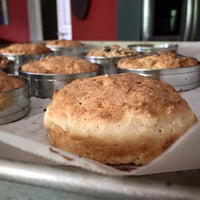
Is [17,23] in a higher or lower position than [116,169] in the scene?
lower

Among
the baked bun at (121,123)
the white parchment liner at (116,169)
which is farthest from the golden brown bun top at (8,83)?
the white parchment liner at (116,169)

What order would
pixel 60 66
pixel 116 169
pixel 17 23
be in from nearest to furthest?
1. pixel 116 169
2. pixel 60 66
3. pixel 17 23

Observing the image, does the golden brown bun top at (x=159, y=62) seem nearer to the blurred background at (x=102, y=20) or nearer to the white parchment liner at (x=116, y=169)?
the white parchment liner at (x=116, y=169)

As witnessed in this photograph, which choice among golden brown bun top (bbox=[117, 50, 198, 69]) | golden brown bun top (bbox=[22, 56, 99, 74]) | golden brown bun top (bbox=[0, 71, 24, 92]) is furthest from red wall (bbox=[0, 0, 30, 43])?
golden brown bun top (bbox=[0, 71, 24, 92])

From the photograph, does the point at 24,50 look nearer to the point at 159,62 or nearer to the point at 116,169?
the point at 159,62

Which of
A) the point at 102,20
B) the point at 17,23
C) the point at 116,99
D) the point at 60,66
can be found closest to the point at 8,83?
the point at 60,66

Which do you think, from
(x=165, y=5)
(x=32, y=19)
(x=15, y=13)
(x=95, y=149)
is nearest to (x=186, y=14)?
(x=165, y=5)

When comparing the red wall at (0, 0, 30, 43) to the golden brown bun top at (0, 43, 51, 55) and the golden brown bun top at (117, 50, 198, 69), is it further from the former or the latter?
the golden brown bun top at (117, 50, 198, 69)
